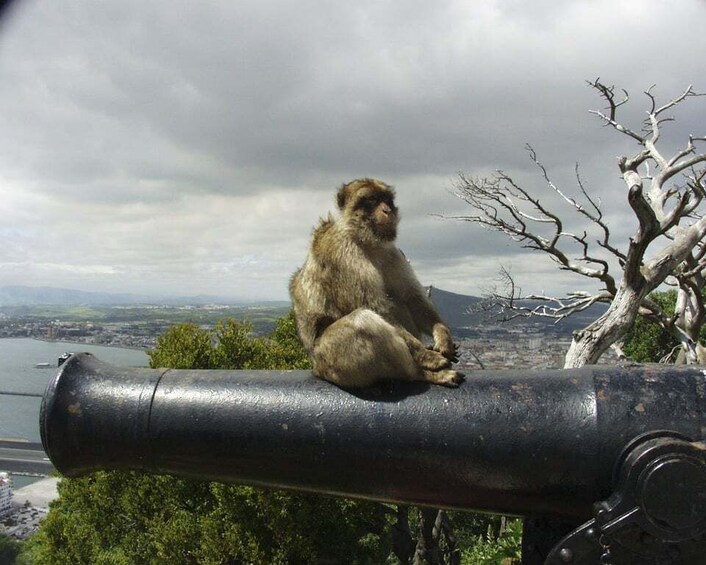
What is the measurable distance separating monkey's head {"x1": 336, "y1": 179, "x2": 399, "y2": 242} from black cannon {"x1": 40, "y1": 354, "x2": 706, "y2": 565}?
5.10 feet

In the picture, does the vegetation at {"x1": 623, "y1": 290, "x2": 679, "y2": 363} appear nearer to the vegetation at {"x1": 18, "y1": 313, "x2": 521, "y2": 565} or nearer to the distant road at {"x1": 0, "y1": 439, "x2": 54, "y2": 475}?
the vegetation at {"x1": 18, "y1": 313, "x2": 521, "y2": 565}

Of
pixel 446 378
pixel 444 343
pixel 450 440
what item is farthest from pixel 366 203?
pixel 450 440

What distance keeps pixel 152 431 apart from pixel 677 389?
6.51 feet

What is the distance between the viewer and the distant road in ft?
156

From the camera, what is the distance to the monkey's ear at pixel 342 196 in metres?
4.32

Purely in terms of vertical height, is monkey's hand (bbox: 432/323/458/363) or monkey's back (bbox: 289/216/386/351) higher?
monkey's back (bbox: 289/216/386/351)

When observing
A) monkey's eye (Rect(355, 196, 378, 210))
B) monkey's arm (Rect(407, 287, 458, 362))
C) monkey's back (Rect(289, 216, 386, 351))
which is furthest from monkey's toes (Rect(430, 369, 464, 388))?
monkey's eye (Rect(355, 196, 378, 210))

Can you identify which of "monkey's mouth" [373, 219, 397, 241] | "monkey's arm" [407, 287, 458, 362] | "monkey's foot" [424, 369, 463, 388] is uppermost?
"monkey's mouth" [373, 219, 397, 241]

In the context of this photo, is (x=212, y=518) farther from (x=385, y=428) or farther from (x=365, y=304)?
(x=385, y=428)

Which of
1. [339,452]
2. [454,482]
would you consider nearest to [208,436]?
[339,452]

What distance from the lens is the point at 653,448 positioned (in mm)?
1720

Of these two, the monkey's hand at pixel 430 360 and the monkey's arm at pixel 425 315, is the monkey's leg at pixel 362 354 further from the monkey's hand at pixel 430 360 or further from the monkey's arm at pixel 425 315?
the monkey's arm at pixel 425 315

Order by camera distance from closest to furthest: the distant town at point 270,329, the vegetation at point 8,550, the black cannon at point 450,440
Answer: the black cannon at point 450,440 → the distant town at point 270,329 → the vegetation at point 8,550

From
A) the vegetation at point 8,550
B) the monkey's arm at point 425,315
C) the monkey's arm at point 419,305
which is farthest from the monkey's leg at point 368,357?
the vegetation at point 8,550
